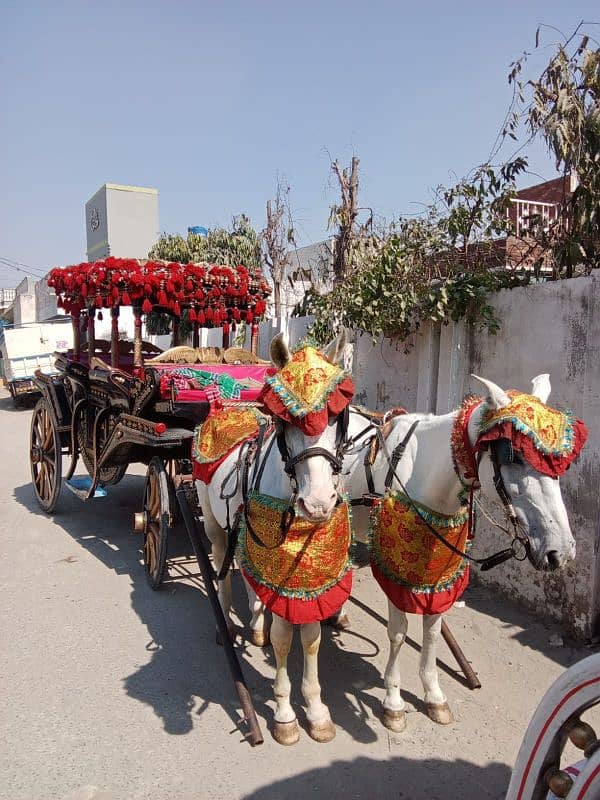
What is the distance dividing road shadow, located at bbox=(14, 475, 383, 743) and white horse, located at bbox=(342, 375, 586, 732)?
0.36 meters

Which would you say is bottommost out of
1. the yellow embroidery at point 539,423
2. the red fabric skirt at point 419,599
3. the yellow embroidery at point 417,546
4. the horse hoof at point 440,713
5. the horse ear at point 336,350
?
the horse hoof at point 440,713

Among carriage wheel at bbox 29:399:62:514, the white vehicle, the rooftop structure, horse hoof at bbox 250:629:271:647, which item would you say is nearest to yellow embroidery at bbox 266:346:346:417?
horse hoof at bbox 250:629:271:647

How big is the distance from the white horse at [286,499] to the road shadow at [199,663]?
20 centimetres

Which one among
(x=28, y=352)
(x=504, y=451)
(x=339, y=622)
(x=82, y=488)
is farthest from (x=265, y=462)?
(x=28, y=352)

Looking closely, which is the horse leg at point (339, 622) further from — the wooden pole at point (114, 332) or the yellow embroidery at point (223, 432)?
the wooden pole at point (114, 332)

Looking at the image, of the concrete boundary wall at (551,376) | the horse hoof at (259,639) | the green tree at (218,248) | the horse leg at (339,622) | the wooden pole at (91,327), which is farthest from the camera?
the green tree at (218,248)

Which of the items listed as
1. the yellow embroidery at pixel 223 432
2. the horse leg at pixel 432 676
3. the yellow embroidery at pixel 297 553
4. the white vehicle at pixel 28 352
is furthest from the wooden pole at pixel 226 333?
the white vehicle at pixel 28 352

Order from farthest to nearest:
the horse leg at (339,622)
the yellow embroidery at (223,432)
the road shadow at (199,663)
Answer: the horse leg at (339,622) < the yellow embroidery at (223,432) < the road shadow at (199,663)

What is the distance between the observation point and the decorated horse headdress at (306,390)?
2182 mm

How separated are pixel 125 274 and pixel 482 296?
283 cm

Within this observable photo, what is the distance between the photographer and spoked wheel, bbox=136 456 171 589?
4359mm

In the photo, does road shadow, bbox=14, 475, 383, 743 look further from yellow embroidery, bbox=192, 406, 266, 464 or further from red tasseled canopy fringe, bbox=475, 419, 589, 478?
red tasseled canopy fringe, bbox=475, 419, 589, 478

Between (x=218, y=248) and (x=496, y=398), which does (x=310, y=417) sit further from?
(x=218, y=248)

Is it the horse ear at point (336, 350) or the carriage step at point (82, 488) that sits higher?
the horse ear at point (336, 350)
